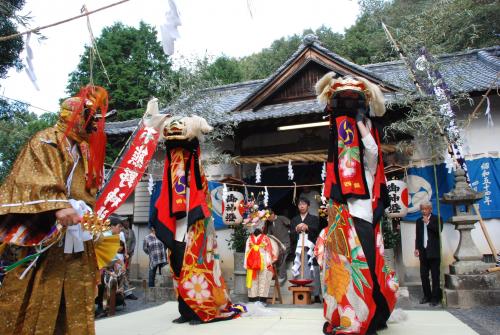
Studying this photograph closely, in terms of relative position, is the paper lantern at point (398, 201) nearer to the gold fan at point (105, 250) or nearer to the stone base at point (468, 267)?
the stone base at point (468, 267)

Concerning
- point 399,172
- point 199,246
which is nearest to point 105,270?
point 199,246

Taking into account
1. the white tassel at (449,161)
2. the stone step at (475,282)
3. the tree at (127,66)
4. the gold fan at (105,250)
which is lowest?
the stone step at (475,282)

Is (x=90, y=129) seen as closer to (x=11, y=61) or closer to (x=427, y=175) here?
(x=11, y=61)

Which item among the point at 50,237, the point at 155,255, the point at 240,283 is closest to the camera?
the point at 50,237

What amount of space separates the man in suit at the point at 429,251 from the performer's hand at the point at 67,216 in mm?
6495

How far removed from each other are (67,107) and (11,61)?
6296 mm

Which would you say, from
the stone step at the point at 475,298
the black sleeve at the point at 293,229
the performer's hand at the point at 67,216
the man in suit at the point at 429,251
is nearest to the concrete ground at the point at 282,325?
the stone step at the point at 475,298

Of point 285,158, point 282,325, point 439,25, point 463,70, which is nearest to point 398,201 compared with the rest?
point 285,158

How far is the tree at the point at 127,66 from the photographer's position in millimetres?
20188

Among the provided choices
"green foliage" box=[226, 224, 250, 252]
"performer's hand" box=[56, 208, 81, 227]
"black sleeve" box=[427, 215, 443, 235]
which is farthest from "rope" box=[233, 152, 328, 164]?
"performer's hand" box=[56, 208, 81, 227]

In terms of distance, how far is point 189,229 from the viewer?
17.6 ft

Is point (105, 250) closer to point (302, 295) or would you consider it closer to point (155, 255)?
point (302, 295)

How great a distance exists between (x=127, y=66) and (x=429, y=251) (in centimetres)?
1786

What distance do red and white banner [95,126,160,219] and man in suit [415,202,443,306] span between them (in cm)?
619
